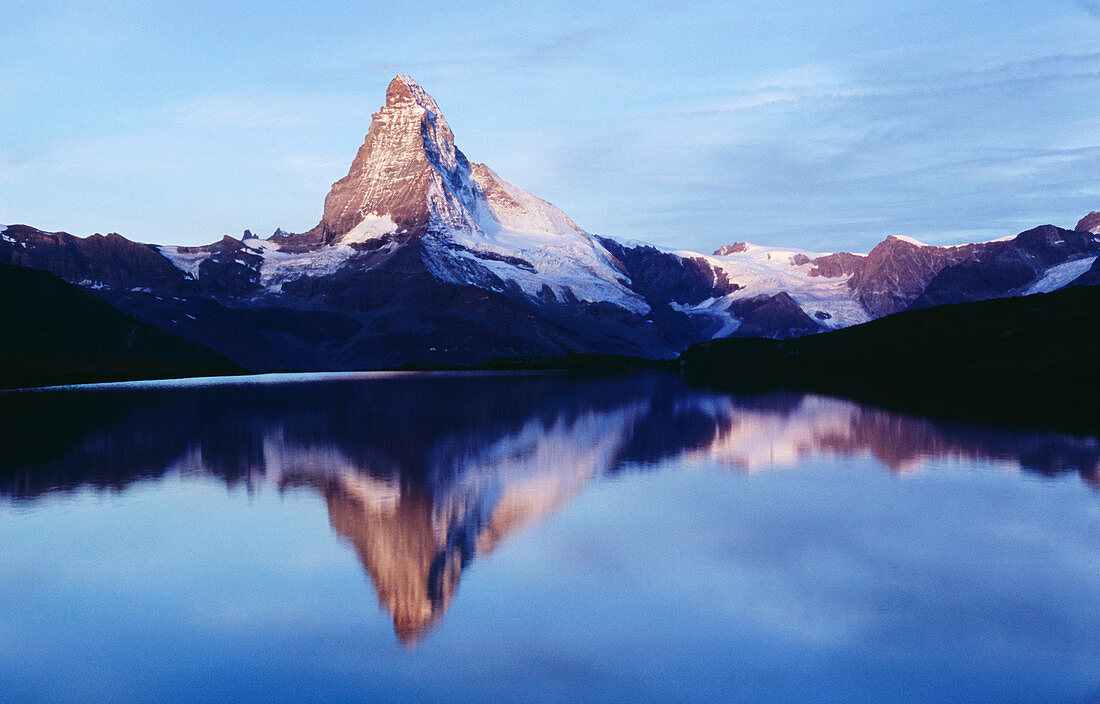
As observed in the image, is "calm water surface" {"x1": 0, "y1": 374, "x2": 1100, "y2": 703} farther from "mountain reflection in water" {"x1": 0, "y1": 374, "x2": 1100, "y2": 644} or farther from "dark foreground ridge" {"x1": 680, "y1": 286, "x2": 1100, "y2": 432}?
"dark foreground ridge" {"x1": 680, "y1": 286, "x2": 1100, "y2": 432}

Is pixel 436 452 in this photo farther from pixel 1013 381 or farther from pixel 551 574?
pixel 1013 381

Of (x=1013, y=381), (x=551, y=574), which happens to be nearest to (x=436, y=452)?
(x=551, y=574)

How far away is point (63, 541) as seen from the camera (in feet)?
104

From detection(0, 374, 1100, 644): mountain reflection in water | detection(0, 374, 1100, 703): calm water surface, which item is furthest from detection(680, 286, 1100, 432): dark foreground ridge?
detection(0, 374, 1100, 703): calm water surface

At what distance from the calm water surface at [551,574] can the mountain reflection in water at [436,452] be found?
11.5 inches

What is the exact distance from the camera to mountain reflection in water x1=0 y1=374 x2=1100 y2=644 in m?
31.9

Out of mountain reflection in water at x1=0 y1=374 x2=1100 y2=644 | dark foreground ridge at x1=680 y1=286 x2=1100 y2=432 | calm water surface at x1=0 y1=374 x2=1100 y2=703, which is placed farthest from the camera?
dark foreground ridge at x1=680 y1=286 x2=1100 y2=432

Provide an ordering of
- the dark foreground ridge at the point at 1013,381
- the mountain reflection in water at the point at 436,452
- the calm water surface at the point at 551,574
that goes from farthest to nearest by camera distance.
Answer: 1. the dark foreground ridge at the point at 1013,381
2. the mountain reflection in water at the point at 436,452
3. the calm water surface at the point at 551,574

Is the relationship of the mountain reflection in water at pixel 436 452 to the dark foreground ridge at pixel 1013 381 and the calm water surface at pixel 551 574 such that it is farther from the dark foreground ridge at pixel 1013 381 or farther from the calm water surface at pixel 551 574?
the dark foreground ridge at pixel 1013 381

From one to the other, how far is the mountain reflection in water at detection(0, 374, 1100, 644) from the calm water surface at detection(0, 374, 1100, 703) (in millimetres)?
292

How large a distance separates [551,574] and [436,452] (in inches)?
1093

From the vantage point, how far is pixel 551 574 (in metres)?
27.0

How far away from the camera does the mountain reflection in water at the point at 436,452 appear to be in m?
31.9

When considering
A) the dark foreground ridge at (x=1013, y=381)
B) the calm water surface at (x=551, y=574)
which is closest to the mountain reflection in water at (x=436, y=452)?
the calm water surface at (x=551, y=574)
